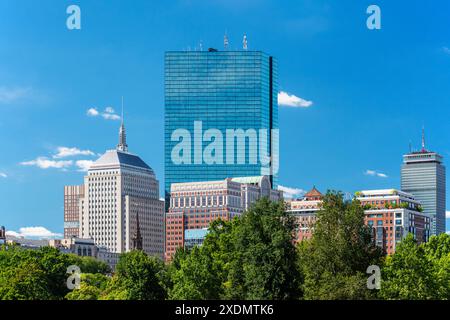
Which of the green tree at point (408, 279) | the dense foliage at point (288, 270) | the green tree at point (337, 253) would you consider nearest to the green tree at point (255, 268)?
the dense foliage at point (288, 270)

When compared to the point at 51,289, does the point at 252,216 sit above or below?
above

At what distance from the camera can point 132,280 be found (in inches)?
3268

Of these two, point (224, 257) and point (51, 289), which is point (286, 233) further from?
point (51, 289)

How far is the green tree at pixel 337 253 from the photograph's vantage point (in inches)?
2714

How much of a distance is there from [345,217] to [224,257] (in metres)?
23.3

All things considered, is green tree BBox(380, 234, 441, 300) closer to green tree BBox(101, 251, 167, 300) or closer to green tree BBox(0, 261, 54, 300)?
green tree BBox(101, 251, 167, 300)

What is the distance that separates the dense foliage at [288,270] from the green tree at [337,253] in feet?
0.22

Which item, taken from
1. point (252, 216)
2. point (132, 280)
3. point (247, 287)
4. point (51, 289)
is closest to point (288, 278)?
point (247, 287)

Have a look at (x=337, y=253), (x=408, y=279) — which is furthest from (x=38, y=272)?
(x=408, y=279)

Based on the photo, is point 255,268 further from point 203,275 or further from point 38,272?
point 38,272

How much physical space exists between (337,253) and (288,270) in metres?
4.99

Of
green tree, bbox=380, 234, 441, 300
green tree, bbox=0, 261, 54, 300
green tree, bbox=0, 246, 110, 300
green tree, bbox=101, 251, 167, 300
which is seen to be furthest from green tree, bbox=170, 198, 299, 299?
green tree, bbox=0, 246, 110, 300

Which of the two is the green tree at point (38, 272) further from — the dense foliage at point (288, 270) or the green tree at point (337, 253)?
the green tree at point (337, 253)
